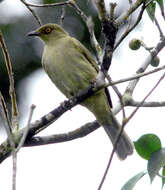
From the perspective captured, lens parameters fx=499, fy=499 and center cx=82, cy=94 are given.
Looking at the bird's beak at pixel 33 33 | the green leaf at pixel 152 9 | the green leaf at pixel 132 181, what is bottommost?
the green leaf at pixel 132 181

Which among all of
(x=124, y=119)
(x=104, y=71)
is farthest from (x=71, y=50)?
(x=124, y=119)

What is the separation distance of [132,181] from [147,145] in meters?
0.30

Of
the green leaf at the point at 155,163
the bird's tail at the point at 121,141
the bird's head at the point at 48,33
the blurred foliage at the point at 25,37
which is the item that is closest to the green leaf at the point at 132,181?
the green leaf at the point at 155,163

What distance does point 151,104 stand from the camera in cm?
465

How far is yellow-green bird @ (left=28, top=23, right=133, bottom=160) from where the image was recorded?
19.5ft

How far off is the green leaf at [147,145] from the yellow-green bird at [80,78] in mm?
2086

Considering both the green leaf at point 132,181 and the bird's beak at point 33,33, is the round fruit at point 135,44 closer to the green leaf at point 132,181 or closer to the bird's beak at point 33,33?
the green leaf at point 132,181

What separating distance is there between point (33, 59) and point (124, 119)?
5.48 meters

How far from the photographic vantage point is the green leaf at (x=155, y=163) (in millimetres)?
3303

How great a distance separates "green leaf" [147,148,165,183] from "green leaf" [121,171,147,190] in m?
0.12

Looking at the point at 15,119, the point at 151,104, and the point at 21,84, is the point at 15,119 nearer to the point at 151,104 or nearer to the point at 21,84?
the point at 151,104

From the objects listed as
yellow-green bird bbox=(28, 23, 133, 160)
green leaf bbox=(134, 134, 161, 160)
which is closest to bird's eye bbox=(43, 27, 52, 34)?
yellow-green bird bbox=(28, 23, 133, 160)

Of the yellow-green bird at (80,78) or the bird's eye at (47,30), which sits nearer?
the yellow-green bird at (80,78)

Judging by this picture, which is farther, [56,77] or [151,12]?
[56,77]
